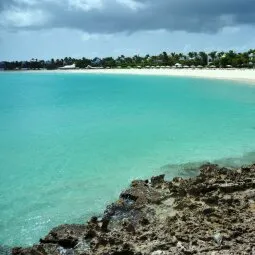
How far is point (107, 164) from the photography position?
818 inches

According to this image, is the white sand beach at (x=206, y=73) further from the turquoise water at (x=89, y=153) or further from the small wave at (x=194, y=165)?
the small wave at (x=194, y=165)

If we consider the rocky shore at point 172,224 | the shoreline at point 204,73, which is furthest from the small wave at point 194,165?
the shoreline at point 204,73

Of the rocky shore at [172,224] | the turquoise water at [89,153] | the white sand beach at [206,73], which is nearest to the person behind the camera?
the rocky shore at [172,224]

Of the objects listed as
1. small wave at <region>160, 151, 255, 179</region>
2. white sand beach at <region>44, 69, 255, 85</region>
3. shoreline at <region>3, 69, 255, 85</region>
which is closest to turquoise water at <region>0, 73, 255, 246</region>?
small wave at <region>160, 151, 255, 179</region>

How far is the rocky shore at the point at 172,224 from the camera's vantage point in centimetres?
902

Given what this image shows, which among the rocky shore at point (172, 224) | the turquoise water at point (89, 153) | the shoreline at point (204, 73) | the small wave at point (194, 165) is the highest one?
the shoreline at point (204, 73)

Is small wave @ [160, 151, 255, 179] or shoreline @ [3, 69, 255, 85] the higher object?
shoreline @ [3, 69, 255, 85]

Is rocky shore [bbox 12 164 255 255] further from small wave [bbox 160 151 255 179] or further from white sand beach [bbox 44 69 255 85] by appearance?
white sand beach [bbox 44 69 255 85]

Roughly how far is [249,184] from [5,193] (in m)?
9.40

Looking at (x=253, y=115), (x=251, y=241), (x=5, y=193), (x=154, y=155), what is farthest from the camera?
(x=253, y=115)

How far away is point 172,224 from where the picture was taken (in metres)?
10.4

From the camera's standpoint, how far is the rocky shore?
9016 mm

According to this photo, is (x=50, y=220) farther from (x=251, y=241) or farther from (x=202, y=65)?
(x=202, y=65)

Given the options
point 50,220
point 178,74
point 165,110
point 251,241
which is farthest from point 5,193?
point 178,74
